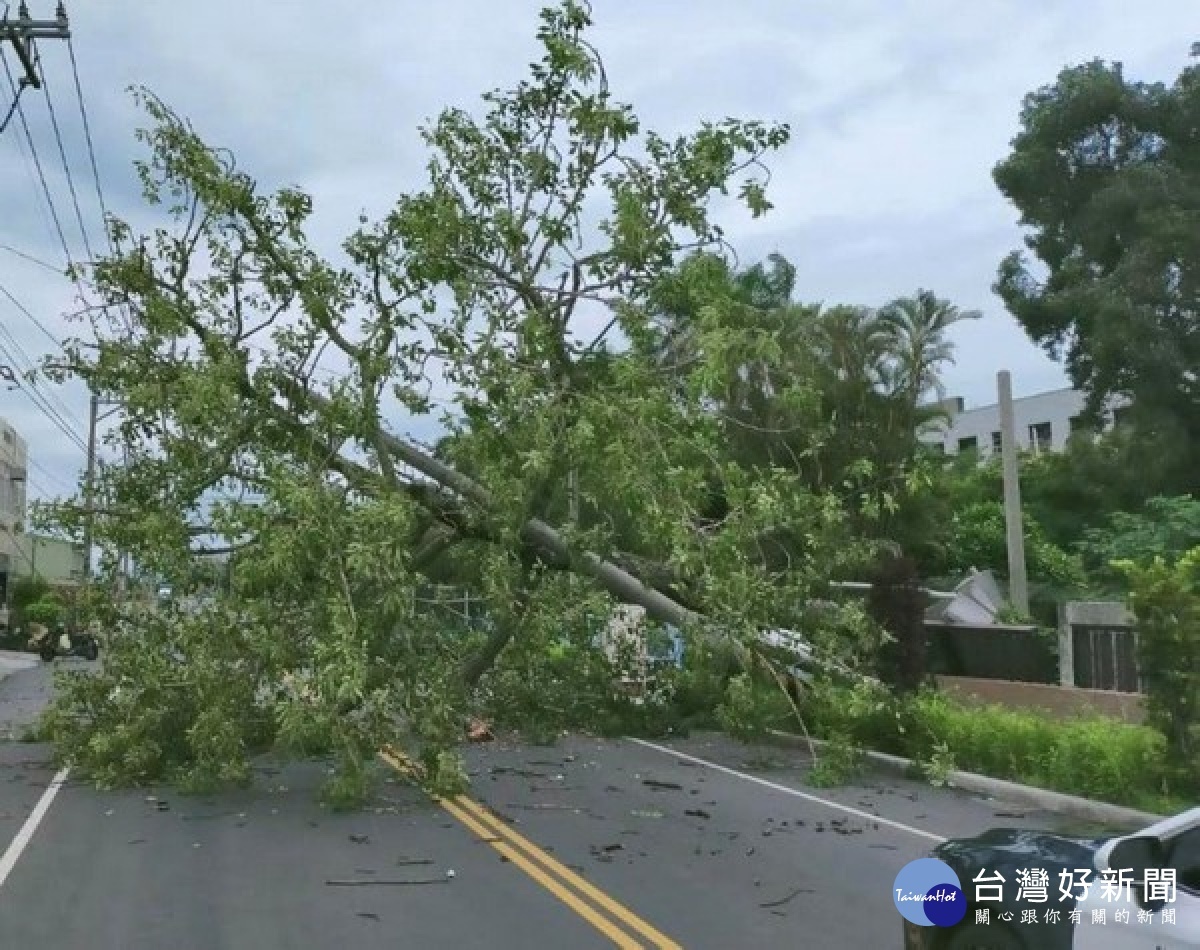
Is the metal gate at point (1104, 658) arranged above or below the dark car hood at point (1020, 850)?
above

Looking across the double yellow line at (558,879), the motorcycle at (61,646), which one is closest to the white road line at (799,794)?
the double yellow line at (558,879)

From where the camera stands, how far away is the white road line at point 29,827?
10339 millimetres

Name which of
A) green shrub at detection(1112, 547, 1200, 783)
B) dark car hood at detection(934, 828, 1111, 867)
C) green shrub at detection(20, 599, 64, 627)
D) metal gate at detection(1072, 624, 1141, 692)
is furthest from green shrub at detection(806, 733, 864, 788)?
green shrub at detection(20, 599, 64, 627)

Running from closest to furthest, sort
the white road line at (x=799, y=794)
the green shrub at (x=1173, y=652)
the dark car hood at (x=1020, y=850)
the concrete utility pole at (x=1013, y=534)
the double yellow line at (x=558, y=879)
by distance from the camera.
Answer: the dark car hood at (x=1020, y=850), the double yellow line at (x=558, y=879), the white road line at (x=799, y=794), the green shrub at (x=1173, y=652), the concrete utility pole at (x=1013, y=534)

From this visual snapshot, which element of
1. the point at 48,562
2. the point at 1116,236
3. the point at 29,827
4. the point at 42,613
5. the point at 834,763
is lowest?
the point at 29,827

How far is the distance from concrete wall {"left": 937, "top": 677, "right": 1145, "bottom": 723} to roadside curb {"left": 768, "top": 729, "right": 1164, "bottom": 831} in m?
2.07

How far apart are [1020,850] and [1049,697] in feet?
48.0

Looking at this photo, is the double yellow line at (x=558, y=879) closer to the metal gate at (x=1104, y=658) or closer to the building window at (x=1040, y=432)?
the metal gate at (x=1104, y=658)

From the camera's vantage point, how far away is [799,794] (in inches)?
554

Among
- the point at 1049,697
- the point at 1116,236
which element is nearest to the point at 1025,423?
the point at 1116,236

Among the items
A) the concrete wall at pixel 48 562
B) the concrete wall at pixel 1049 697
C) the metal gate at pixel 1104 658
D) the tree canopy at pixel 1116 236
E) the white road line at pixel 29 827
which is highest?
the tree canopy at pixel 1116 236

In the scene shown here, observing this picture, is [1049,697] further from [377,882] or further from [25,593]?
[25,593]

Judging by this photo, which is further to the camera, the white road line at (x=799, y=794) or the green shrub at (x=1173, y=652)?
the green shrub at (x=1173, y=652)

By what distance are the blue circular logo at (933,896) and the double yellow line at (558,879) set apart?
2.18 metres
